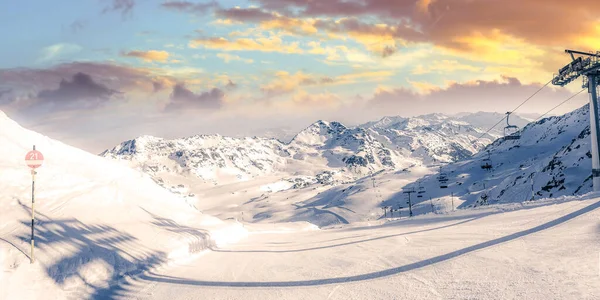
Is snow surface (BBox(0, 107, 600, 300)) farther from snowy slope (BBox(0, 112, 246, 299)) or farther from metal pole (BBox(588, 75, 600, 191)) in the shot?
metal pole (BBox(588, 75, 600, 191))

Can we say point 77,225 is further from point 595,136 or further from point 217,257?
point 595,136

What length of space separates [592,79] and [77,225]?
47.6 m

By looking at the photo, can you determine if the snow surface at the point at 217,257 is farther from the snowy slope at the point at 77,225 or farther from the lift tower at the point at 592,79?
the lift tower at the point at 592,79

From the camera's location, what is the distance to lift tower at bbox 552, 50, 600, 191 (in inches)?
1687

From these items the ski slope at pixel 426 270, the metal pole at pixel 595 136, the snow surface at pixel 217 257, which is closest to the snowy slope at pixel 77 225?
the snow surface at pixel 217 257

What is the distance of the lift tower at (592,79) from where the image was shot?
4284 cm

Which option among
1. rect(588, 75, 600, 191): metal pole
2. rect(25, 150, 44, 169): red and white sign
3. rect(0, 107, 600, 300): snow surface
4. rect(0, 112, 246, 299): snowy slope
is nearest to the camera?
rect(0, 107, 600, 300): snow surface

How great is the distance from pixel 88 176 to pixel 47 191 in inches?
191

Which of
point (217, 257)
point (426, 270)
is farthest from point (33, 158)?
point (426, 270)

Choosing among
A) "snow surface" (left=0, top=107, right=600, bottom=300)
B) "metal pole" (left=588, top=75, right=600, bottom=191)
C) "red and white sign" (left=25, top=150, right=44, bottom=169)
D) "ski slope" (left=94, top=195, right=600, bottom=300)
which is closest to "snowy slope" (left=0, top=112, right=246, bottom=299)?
"snow surface" (left=0, top=107, right=600, bottom=300)

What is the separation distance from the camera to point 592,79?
4538 cm

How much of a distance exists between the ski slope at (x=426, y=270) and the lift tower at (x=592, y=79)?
24.4m

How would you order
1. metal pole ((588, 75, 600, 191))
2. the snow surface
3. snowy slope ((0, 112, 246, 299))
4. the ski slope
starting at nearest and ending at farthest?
the ski slope
the snow surface
snowy slope ((0, 112, 246, 299))
metal pole ((588, 75, 600, 191))

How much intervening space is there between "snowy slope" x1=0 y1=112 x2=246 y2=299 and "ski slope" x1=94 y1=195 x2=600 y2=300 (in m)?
1.57
